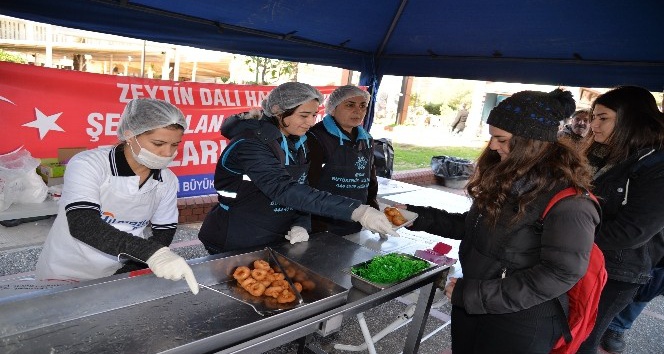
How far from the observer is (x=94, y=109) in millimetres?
3912

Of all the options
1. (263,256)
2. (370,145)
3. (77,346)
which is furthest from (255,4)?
(77,346)

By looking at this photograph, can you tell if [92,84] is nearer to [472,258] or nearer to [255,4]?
[255,4]

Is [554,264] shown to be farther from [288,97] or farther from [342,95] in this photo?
[342,95]

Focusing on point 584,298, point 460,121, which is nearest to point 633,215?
point 584,298

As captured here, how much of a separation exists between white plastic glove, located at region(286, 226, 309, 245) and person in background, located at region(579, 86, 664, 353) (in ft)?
4.96

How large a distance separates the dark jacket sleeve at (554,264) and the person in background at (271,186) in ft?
1.93

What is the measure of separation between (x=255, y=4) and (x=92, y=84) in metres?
2.02

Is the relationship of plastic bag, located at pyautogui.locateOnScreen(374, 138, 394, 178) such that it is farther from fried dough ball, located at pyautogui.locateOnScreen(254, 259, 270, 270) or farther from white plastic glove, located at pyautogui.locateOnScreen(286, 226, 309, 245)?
fried dough ball, located at pyautogui.locateOnScreen(254, 259, 270, 270)

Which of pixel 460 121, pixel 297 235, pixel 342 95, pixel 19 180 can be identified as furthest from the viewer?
pixel 460 121

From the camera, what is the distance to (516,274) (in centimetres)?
148

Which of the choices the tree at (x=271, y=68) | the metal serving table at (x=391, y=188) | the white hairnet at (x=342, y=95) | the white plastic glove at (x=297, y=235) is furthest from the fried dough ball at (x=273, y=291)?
the tree at (x=271, y=68)

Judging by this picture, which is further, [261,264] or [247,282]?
[261,264]

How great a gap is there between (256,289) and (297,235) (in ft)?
1.70

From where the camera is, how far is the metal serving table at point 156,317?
4.22ft
